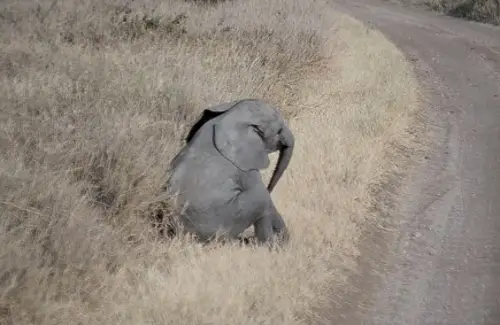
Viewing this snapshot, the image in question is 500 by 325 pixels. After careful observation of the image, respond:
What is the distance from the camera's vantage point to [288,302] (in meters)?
4.50

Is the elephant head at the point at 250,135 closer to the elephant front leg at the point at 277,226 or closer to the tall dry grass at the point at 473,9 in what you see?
the elephant front leg at the point at 277,226

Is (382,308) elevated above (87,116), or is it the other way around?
(87,116)

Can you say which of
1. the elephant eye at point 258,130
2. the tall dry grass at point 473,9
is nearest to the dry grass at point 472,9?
the tall dry grass at point 473,9

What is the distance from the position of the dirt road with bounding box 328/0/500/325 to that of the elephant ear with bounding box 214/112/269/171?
137cm

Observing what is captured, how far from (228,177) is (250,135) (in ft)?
1.33

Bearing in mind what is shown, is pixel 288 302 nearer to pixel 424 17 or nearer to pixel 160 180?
pixel 160 180

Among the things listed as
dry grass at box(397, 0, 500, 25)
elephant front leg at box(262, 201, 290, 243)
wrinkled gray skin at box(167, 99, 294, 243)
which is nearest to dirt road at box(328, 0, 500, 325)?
elephant front leg at box(262, 201, 290, 243)

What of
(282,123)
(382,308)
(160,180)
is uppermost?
(282,123)

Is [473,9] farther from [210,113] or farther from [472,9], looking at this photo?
[210,113]

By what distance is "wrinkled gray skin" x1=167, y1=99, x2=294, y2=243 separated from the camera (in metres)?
5.03

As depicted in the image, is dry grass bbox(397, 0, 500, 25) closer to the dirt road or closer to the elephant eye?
the dirt road

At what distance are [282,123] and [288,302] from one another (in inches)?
62.4

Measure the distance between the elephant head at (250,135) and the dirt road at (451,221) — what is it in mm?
1359

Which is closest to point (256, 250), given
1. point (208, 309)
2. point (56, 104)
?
point (208, 309)
